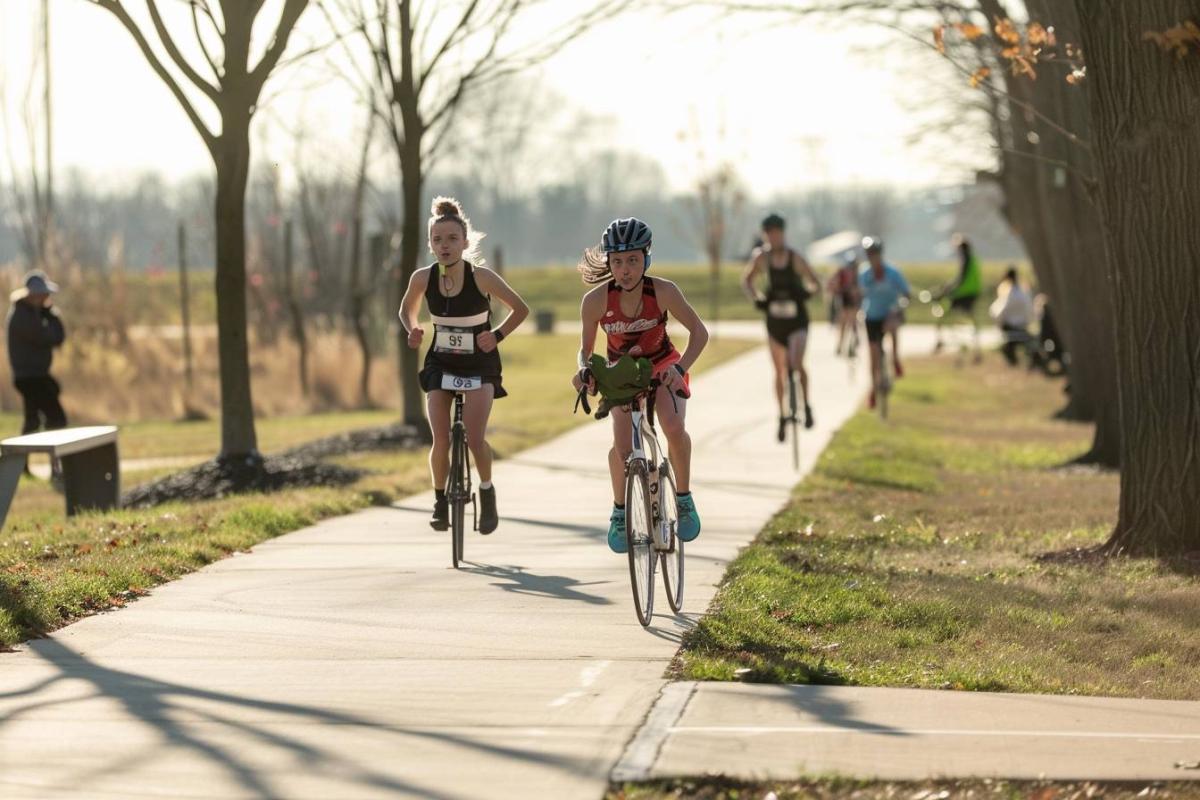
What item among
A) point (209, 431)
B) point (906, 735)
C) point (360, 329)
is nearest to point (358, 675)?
point (906, 735)

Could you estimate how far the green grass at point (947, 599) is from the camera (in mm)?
7475

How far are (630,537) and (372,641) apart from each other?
1.17 meters

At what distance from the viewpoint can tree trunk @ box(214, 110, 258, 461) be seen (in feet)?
48.6

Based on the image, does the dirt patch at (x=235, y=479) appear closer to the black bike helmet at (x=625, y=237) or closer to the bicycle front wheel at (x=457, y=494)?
the bicycle front wheel at (x=457, y=494)

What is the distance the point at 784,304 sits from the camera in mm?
16984

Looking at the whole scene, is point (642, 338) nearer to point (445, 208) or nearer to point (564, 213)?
point (445, 208)

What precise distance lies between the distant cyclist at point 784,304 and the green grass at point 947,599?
44.9 inches

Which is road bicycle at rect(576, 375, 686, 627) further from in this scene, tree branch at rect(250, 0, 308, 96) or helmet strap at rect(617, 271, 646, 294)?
tree branch at rect(250, 0, 308, 96)

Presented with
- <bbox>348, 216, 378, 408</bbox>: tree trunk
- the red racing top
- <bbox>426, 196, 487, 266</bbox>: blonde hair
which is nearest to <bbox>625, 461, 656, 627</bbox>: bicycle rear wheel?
the red racing top

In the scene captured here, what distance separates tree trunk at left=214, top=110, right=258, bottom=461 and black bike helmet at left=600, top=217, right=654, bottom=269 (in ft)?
23.4

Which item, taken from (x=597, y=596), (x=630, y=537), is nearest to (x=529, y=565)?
(x=597, y=596)

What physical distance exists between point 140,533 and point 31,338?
837 centimetres

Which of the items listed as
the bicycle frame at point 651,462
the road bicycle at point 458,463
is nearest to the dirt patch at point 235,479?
the road bicycle at point 458,463

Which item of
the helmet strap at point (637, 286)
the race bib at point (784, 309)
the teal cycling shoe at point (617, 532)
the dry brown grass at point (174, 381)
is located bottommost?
the dry brown grass at point (174, 381)
